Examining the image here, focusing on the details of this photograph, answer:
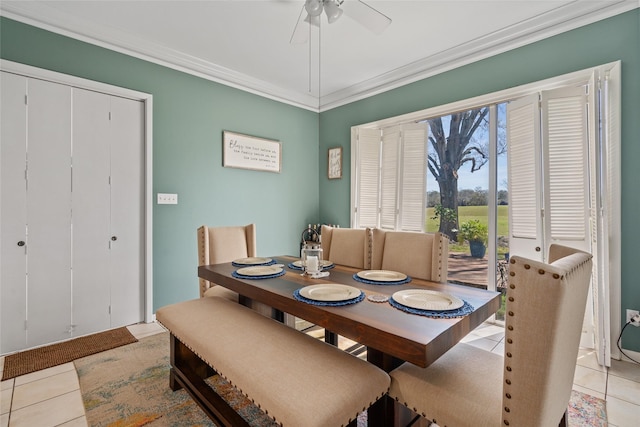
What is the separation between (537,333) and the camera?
825 millimetres

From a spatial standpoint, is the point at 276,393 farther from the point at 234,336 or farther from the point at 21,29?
the point at 21,29

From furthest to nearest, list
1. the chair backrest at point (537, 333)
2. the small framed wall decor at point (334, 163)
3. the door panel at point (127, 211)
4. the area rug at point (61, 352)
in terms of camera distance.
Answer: the small framed wall decor at point (334, 163) → the door panel at point (127, 211) → the area rug at point (61, 352) → the chair backrest at point (537, 333)

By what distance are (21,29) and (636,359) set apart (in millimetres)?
5185

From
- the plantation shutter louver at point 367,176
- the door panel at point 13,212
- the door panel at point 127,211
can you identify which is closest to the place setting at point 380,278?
the plantation shutter louver at point 367,176

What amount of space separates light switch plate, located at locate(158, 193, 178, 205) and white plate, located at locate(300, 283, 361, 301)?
219 cm

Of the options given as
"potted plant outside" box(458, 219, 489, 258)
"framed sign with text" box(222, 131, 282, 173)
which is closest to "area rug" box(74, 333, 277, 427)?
"framed sign with text" box(222, 131, 282, 173)

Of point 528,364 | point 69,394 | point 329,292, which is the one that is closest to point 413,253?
point 329,292

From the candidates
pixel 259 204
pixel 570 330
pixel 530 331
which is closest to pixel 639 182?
pixel 570 330

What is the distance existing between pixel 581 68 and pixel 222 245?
3.17 meters

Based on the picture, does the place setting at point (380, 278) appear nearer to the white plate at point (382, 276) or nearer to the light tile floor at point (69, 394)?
the white plate at point (382, 276)

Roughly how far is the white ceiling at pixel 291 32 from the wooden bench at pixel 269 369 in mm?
2286

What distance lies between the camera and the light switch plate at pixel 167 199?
2.96 metres

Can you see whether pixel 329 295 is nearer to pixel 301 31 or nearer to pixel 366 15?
pixel 366 15

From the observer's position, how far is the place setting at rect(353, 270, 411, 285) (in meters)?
1.65
